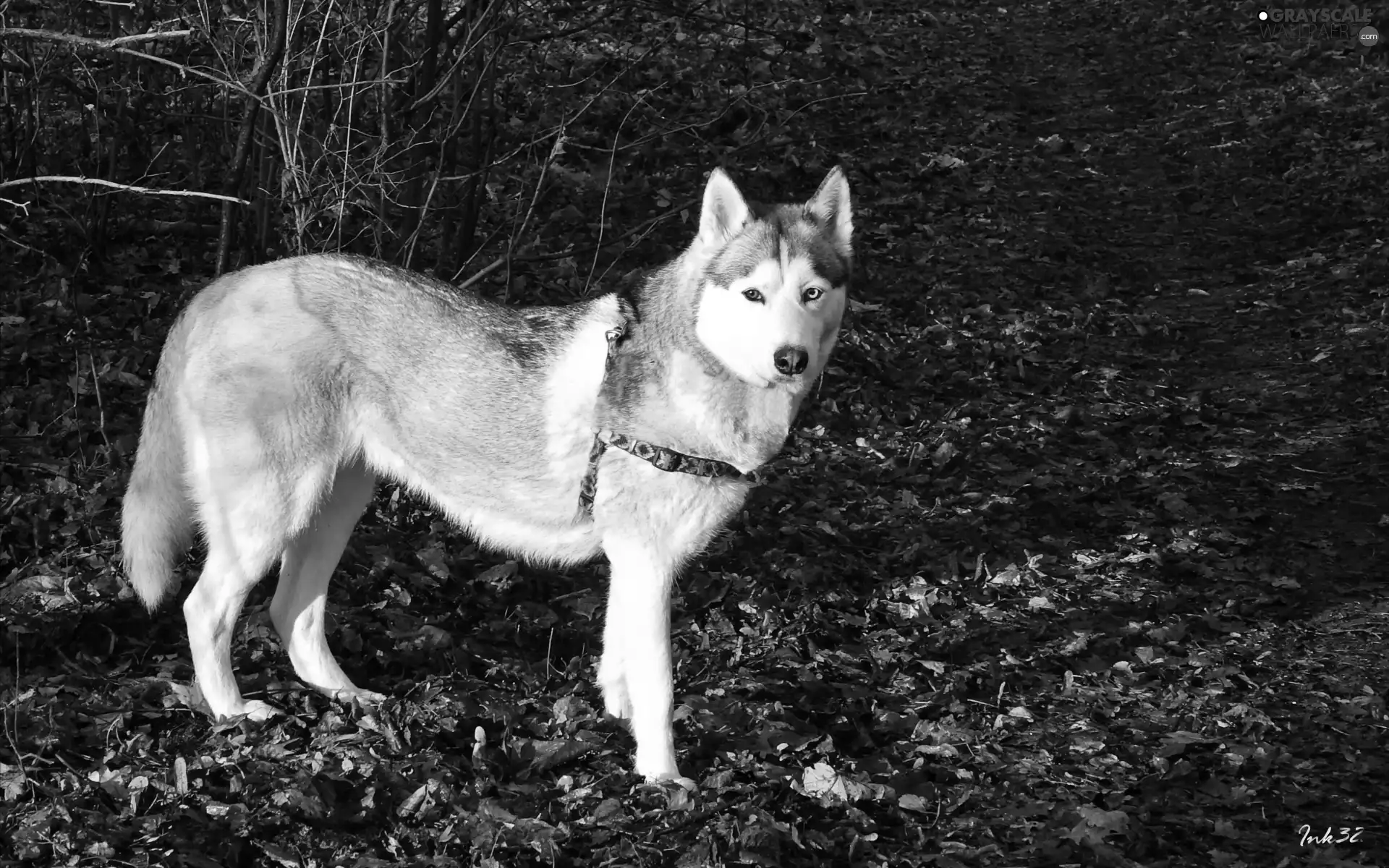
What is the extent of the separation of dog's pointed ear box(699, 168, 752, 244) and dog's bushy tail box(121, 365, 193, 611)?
2.17 meters

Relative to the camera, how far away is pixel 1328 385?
317 inches

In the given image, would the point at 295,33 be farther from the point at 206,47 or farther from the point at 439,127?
the point at 206,47

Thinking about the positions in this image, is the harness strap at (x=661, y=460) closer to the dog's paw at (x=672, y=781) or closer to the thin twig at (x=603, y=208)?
the dog's paw at (x=672, y=781)

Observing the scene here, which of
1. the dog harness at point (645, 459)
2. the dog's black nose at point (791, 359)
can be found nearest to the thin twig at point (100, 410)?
the dog harness at point (645, 459)

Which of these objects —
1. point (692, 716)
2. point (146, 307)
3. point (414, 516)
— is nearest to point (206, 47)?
point (146, 307)

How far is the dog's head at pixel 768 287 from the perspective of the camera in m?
4.01

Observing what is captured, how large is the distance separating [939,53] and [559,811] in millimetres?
12722

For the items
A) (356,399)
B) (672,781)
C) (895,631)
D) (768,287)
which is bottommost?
(672,781)

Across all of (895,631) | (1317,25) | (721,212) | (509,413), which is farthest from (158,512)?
(1317,25)

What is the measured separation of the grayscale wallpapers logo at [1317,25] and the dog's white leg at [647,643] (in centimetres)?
1517

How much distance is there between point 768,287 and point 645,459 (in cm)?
76

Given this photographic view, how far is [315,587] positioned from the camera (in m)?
4.80

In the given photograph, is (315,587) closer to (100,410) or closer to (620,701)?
(620,701)

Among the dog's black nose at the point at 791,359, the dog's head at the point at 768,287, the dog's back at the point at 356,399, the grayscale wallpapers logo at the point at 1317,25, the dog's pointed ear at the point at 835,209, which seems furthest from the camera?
the grayscale wallpapers logo at the point at 1317,25
